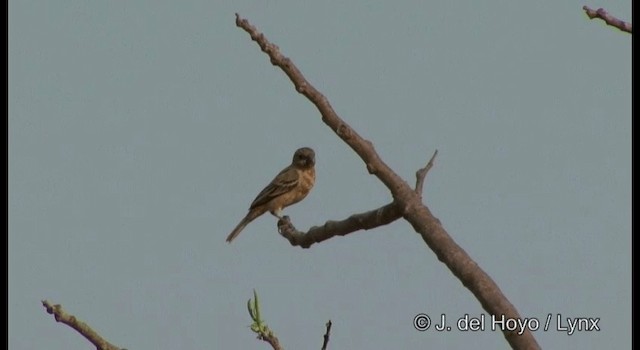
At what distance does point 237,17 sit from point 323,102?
1.79 ft

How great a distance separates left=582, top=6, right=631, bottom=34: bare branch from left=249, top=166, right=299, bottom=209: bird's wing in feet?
45.6

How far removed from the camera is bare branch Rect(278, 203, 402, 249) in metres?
4.90

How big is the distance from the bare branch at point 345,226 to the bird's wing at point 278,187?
10584 millimetres

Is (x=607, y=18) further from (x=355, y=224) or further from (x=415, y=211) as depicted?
(x=355, y=224)

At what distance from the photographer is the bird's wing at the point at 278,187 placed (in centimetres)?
1727

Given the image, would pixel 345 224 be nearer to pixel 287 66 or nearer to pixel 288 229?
pixel 287 66

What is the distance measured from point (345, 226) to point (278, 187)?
1209 cm

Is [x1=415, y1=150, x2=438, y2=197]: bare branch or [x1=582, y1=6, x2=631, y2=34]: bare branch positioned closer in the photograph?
[x1=582, y1=6, x2=631, y2=34]: bare branch

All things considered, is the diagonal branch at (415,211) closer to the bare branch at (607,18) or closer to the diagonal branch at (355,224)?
the diagonal branch at (355,224)

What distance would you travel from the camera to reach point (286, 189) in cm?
1744

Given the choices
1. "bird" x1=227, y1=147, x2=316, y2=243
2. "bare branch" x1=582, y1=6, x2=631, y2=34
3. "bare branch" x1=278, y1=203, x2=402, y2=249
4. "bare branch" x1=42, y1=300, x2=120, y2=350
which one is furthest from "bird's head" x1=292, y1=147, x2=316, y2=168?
"bare branch" x1=582, y1=6, x2=631, y2=34

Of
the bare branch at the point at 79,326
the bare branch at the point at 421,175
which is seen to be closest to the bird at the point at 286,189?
the bare branch at the point at 421,175

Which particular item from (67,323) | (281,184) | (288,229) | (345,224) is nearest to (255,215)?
(281,184)

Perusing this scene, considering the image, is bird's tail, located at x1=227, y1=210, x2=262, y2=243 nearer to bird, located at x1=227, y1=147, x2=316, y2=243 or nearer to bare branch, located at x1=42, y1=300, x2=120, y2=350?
bird, located at x1=227, y1=147, x2=316, y2=243
